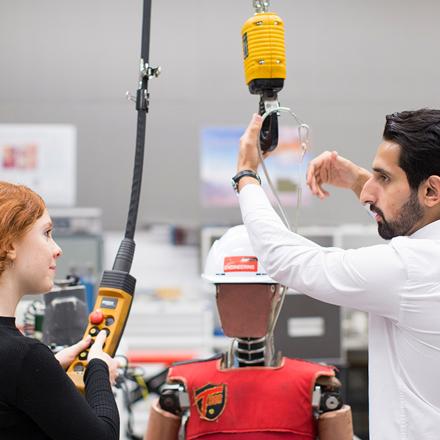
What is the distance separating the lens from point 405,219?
1383 millimetres

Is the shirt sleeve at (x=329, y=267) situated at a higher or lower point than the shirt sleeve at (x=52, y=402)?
higher

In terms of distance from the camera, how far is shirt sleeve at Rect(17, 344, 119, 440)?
1.07m

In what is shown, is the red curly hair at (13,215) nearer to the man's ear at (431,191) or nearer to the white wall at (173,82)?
the man's ear at (431,191)

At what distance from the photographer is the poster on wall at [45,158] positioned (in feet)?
15.8

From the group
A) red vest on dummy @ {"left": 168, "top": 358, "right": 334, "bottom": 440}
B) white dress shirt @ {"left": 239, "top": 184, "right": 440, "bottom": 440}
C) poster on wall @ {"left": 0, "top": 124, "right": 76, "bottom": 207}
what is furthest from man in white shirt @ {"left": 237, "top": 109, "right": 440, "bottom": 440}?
poster on wall @ {"left": 0, "top": 124, "right": 76, "bottom": 207}

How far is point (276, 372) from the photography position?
1.77m

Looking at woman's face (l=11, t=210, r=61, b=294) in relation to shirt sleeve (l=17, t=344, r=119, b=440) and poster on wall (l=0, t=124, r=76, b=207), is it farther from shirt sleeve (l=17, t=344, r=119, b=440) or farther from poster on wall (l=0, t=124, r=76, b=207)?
poster on wall (l=0, t=124, r=76, b=207)

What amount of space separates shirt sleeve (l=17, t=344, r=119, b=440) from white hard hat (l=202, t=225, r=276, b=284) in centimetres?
68

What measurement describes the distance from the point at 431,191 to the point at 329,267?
260mm

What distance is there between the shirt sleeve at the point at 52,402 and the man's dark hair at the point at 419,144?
30.1 inches

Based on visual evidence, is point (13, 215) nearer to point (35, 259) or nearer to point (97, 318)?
point (35, 259)

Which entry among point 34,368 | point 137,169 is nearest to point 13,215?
point 34,368

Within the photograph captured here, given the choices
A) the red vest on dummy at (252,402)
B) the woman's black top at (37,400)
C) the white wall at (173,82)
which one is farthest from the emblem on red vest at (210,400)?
the white wall at (173,82)

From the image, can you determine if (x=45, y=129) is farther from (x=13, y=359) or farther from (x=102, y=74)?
(x=13, y=359)
